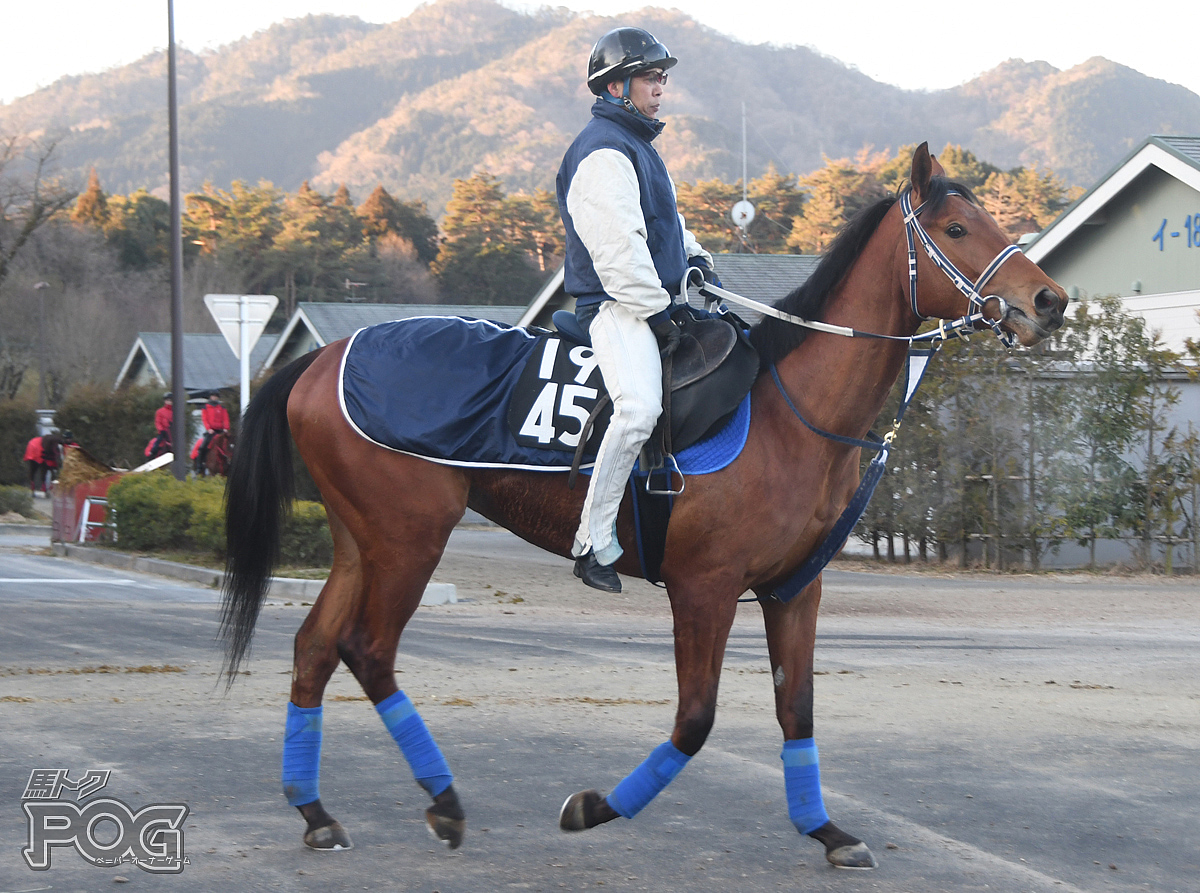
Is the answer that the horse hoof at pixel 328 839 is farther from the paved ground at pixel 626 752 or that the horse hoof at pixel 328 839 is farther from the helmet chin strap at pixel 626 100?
the helmet chin strap at pixel 626 100

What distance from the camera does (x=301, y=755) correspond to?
16.0ft

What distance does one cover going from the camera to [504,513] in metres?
5.12

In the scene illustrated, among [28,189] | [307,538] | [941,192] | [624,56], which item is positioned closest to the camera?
[941,192]

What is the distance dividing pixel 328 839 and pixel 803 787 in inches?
69.9

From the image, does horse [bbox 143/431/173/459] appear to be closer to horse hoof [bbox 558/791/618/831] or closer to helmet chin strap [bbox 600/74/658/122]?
helmet chin strap [bbox 600/74/658/122]

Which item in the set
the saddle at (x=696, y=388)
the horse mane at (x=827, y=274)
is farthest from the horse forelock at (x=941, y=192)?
the saddle at (x=696, y=388)

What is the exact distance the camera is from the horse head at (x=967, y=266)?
4480 mm

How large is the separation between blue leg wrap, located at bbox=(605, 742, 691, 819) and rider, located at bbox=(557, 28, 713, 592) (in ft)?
2.10

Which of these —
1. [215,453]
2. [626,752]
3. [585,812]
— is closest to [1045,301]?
[585,812]

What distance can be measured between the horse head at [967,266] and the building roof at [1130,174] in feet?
55.0

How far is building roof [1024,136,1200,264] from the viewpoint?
67.9 ft

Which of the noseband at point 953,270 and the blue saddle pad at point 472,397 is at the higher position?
the noseband at point 953,270

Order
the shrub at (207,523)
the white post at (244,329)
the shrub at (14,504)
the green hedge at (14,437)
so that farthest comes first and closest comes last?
the green hedge at (14,437) → the shrub at (14,504) → the shrub at (207,523) → the white post at (244,329)

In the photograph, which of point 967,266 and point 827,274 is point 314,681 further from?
point 967,266
